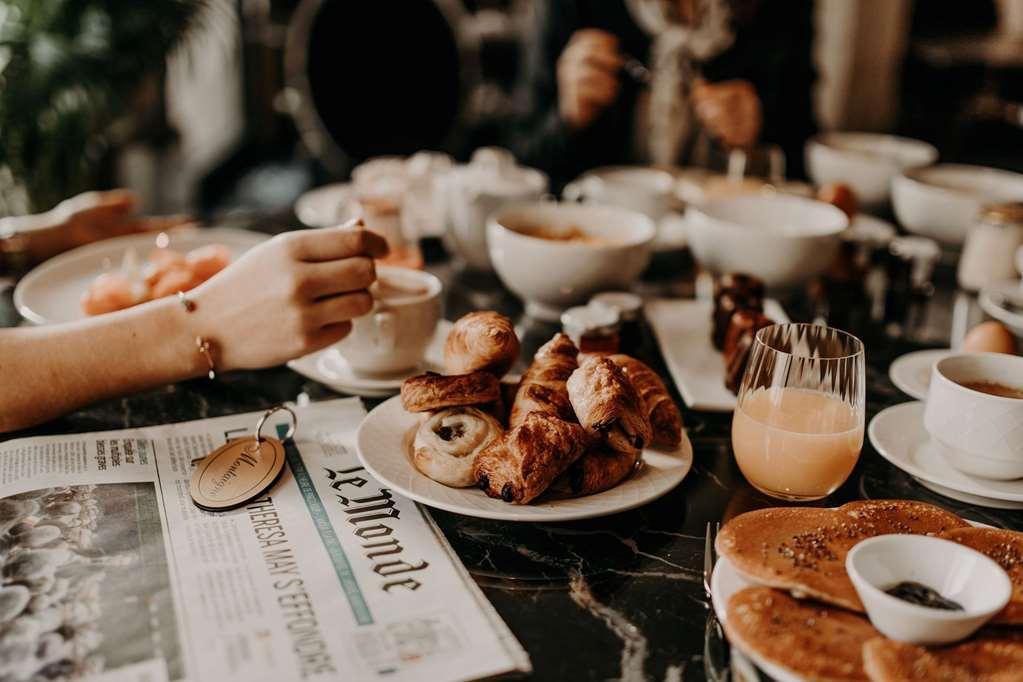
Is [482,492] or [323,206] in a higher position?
[323,206]

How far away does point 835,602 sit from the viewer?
0.73 meters

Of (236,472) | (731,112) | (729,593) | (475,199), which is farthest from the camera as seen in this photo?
(731,112)

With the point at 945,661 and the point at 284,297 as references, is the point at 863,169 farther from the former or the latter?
the point at 945,661

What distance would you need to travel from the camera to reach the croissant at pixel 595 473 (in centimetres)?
96

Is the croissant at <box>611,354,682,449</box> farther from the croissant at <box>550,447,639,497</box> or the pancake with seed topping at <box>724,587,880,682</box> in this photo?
the pancake with seed topping at <box>724,587,880,682</box>

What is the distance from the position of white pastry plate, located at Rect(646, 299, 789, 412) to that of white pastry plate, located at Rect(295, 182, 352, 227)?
2.21 feet

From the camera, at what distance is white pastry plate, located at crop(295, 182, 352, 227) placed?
1921 mm

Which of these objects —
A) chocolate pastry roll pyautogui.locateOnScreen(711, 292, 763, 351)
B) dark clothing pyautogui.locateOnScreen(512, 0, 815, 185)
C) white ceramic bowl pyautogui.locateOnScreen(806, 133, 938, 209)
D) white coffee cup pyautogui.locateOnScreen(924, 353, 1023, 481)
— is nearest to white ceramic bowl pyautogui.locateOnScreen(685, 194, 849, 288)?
chocolate pastry roll pyautogui.locateOnScreen(711, 292, 763, 351)

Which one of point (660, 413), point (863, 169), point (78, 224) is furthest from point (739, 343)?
point (78, 224)

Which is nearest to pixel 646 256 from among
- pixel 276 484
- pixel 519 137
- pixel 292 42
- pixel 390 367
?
pixel 390 367

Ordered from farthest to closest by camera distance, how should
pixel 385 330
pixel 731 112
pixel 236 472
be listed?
pixel 731 112 < pixel 385 330 < pixel 236 472

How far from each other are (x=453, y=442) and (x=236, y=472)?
256mm

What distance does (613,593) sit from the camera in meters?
0.85

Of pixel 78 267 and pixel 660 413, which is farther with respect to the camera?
pixel 78 267
